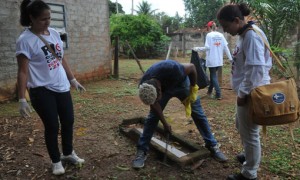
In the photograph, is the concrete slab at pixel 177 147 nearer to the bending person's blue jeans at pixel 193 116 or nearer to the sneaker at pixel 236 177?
the bending person's blue jeans at pixel 193 116

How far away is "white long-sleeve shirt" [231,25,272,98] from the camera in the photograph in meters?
2.41

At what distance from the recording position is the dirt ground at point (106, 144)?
10.8 ft

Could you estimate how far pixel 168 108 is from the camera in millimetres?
6102

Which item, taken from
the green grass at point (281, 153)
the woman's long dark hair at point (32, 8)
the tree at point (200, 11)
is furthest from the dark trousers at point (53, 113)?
the tree at point (200, 11)

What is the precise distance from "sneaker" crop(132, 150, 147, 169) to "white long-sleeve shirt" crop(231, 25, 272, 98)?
1.47 m

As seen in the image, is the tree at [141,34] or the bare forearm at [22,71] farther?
the tree at [141,34]

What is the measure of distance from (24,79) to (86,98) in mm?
4323

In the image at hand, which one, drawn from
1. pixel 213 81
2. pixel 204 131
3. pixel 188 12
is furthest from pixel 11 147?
pixel 188 12

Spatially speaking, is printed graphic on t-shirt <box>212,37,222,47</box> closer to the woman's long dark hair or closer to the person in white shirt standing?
the person in white shirt standing

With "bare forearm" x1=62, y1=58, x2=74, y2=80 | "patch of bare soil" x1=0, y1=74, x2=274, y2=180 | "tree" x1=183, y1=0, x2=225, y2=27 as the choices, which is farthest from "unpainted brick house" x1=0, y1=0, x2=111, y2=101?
"tree" x1=183, y1=0, x2=225, y2=27

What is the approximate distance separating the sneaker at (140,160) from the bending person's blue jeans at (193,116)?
0.17 feet

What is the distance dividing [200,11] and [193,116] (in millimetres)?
23715

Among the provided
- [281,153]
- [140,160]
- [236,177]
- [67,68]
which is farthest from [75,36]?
[236,177]

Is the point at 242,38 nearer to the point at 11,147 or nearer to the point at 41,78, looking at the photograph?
the point at 41,78
